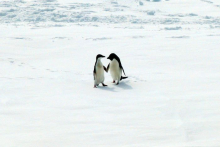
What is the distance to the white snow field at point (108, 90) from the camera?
2.83m

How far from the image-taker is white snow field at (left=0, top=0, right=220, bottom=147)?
283 cm

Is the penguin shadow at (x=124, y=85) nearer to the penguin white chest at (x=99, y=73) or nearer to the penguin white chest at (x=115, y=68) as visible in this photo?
the penguin white chest at (x=115, y=68)

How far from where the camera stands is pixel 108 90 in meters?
5.05

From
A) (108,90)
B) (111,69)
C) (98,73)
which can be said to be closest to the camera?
(108,90)

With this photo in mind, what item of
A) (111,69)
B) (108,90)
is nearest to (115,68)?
(111,69)

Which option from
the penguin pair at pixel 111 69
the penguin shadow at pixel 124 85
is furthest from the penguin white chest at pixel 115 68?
the penguin shadow at pixel 124 85

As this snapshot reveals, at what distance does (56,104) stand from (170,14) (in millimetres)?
18492

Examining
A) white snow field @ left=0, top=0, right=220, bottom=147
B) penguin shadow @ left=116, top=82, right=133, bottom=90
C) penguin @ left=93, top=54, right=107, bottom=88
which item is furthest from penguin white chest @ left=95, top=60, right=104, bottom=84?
penguin shadow @ left=116, top=82, right=133, bottom=90

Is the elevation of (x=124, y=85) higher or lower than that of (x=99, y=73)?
lower

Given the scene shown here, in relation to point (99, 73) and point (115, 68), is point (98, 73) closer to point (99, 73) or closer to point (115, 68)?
point (99, 73)

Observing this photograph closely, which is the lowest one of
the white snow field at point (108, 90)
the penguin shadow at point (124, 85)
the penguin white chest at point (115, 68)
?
the penguin shadow at point (124, 85)

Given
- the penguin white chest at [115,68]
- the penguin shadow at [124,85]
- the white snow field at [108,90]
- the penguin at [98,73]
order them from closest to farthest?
the white snow field at [108,90] → the penguin shadow at [124,85] → the penguin at [98,73] → the penguin white chest at [115,68]

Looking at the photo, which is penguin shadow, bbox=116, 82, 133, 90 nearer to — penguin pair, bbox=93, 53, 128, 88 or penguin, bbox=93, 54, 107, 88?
penguin pair, bbox=93, 53, 128, 88

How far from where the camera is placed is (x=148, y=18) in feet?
63.9
